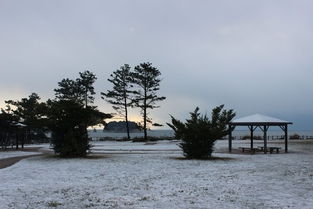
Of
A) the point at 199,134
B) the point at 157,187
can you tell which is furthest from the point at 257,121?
the point at 157,187

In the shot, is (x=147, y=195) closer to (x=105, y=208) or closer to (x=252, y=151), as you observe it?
(x=105, y=208)

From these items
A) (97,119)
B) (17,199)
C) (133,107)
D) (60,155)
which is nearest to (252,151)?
(97,119)

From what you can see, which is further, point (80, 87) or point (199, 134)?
point (80, 87)

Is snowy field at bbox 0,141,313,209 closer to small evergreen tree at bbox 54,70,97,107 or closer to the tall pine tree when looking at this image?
the tall pine tree

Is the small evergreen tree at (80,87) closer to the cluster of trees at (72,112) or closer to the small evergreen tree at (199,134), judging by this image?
the cluster of trees at (72,112)

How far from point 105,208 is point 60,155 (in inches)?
638

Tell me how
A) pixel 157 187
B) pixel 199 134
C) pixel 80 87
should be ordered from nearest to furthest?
pixel 157 187
pixel 199 134
pixel 80 87

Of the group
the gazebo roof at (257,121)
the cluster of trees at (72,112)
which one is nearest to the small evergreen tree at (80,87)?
the cluster of trees at (72,112)

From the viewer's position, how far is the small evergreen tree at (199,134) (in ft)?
78.1

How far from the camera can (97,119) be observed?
2570cm

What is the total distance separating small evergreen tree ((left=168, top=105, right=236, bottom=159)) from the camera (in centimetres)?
2381

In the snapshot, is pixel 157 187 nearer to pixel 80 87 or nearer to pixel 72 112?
pixel 72 112

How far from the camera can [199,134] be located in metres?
23.8

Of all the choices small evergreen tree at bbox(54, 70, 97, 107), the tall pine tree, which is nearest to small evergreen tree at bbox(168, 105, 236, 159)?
the tall pine tree
